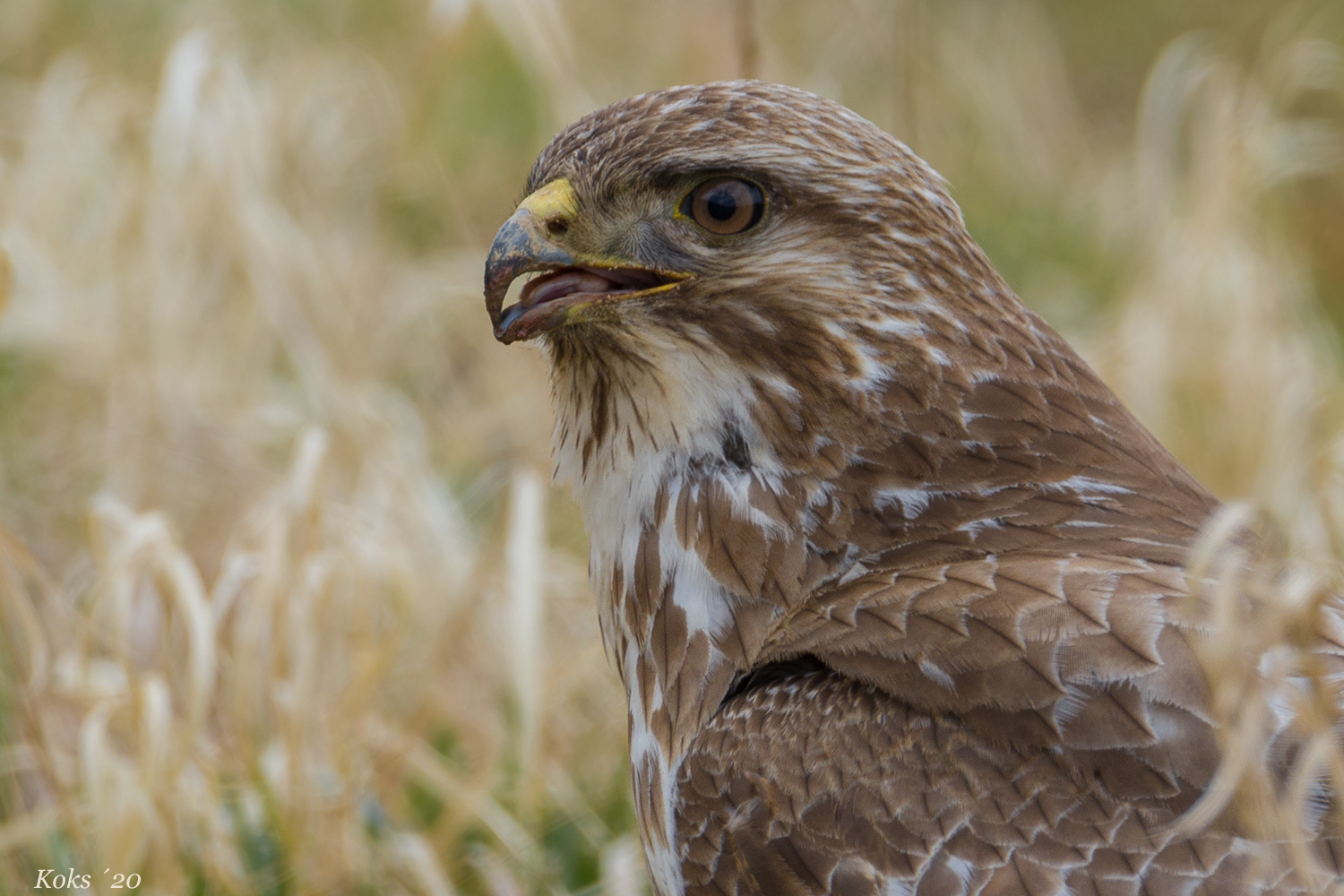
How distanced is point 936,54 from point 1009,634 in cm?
642

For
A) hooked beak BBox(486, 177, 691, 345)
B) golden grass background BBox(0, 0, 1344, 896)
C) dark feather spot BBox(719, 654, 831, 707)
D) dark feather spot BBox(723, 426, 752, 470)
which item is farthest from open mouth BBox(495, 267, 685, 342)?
golden grass background BBox(0, 0, 1344, 896)

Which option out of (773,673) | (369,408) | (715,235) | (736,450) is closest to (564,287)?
(715,235)

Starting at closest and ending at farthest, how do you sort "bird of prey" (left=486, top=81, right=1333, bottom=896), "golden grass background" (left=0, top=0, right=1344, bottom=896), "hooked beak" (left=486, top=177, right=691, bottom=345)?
1. "bird of prey" (left=486, top=81, right=1333, bottom=896)
2. "hooked beak" (left=486, top=177, right=691, bottom=345)
3. "golden grass background" (left=0, top=0, right=1344, bottom=896)

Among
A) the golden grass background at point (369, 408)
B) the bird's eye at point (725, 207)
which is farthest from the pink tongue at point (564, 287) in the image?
the golden grass background at point (369, 408)

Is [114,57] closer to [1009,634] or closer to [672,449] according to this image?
[672,449]

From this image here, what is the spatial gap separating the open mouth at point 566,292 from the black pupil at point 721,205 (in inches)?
4.4

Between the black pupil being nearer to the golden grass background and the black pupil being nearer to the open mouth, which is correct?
the open mouth

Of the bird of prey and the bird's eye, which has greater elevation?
the bird's eye

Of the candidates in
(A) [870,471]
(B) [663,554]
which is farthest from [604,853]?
(A) [870,471]

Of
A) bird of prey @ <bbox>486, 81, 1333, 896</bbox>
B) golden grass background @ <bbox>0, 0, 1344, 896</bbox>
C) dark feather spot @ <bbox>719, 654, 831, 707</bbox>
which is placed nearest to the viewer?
bird of prey @ <bbox>486, 81, 1333, 896</bbox>

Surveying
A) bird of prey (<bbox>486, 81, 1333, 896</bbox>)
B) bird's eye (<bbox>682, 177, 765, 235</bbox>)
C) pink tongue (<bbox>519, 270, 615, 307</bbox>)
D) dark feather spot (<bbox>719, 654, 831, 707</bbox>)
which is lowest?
dark feather spot (<bbox>719, 654, 831, 707</bbox>)

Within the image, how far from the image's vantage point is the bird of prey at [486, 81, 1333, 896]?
228cm

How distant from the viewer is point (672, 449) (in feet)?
8.58

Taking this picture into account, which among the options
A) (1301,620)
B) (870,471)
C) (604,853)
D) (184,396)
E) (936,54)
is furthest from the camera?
(936,54)
